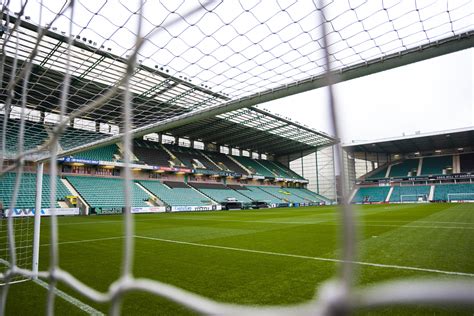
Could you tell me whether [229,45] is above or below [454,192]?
above

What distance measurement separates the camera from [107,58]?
4.48 m

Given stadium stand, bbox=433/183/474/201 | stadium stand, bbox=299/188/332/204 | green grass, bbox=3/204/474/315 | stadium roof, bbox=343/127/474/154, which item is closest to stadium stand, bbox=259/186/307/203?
stadium stand, bbox=299/188/332/204

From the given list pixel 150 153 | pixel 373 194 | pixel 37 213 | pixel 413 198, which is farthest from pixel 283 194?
pixel 37 213

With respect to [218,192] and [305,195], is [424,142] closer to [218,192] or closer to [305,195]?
[305,195]

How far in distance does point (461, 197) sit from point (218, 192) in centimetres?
2728

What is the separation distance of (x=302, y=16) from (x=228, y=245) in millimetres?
4627

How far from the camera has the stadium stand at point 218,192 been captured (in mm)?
27672

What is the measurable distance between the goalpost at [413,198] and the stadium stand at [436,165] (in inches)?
143

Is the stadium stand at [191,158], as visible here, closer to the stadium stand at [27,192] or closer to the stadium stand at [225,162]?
the stadium stand at [225,162]

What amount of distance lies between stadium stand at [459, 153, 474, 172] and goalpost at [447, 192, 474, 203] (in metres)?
4.27

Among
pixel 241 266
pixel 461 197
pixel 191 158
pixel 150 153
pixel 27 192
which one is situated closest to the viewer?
pixel 241 266

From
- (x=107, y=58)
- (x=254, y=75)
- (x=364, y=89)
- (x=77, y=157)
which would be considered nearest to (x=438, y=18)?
(x=364, y=89)

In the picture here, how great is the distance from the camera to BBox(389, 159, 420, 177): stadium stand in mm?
39219

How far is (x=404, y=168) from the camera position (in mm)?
40125
